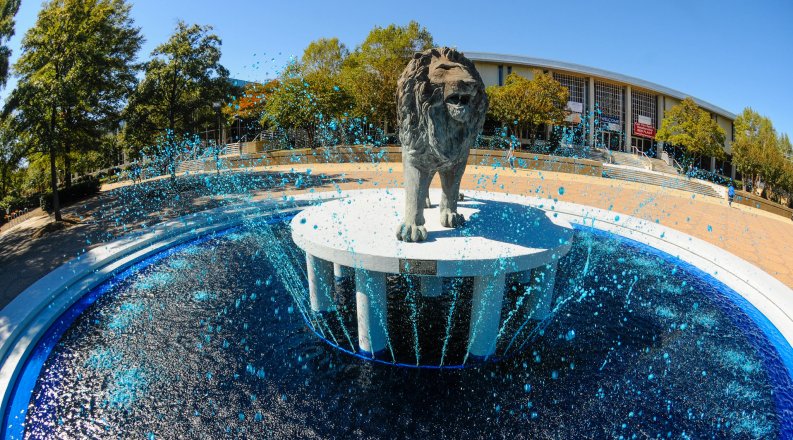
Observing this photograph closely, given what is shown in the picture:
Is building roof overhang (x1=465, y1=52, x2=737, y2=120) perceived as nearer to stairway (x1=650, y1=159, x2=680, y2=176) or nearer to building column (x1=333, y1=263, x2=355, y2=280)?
stairway (x1=650, y1=159, x2=680, y2=176)

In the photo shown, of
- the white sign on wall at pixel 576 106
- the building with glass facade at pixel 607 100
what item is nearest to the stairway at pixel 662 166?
the building with glass facade at pixel 607 100

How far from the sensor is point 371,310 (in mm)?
5039

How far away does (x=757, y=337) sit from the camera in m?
5.89

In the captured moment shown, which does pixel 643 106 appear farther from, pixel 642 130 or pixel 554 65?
pixel 554 65

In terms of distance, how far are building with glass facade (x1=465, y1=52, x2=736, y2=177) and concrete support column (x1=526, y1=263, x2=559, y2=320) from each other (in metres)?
33.5

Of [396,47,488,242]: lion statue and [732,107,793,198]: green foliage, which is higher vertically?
[732,107,793,198]: green foliage

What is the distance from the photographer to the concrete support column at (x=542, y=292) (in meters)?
5.87

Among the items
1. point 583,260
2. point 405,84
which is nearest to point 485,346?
point 405,84

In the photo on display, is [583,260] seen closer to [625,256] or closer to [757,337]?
[625,256]

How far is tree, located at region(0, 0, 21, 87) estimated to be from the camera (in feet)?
32.2

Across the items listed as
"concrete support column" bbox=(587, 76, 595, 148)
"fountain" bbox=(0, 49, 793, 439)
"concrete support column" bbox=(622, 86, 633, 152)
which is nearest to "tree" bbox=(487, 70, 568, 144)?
"concrete support column" bbox=(587, 76, 595, 148)

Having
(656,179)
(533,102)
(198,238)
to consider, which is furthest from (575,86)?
(198,238)

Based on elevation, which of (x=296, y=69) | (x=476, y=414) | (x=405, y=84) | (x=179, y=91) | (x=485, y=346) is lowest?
(x=476, y=414)

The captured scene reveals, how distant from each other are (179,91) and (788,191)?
4147 centimetres
